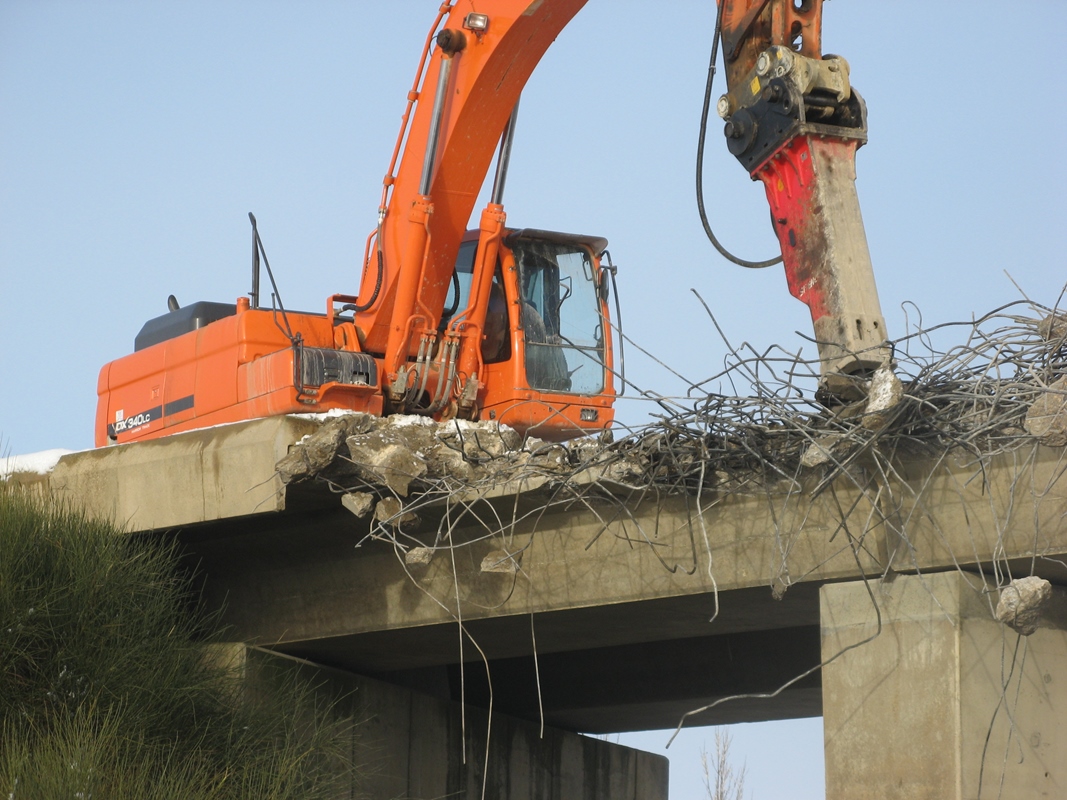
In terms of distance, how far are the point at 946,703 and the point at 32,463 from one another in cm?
718

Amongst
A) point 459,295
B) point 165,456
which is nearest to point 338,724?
point 165,456

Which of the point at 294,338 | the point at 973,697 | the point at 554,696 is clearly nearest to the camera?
the point at 973,697

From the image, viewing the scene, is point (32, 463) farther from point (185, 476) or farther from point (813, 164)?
point (813, 164)

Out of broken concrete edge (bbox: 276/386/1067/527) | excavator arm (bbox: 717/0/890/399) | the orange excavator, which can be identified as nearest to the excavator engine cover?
the orange excavator

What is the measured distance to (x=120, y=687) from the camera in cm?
963

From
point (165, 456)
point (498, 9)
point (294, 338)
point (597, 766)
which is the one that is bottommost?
point (597, 766)

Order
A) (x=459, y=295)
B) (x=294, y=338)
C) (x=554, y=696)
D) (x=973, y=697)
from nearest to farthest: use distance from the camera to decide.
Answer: (x=973, y=697), (x=294, y=338), (x=459, y=295), (x=554, y=696)

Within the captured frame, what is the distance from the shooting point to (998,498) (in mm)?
7551

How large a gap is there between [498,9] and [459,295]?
7.23 ft

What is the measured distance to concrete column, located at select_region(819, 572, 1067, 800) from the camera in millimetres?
7465

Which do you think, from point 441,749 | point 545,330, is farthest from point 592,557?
point 441,749

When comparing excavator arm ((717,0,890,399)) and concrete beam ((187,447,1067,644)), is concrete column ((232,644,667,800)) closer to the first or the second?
concrete beam ((187,447,1067,644))

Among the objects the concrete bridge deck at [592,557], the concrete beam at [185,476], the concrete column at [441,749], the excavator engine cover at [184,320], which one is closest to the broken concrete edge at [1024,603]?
the concrete bridge deck at [592,557]

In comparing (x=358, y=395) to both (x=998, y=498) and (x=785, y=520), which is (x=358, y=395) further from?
(x=998, y=498)
